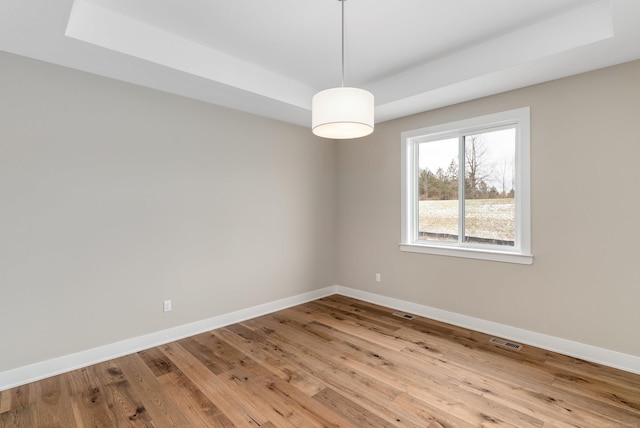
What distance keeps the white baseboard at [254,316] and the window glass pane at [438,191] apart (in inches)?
36.0

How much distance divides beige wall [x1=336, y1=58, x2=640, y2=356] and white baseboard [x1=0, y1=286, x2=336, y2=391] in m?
2.23

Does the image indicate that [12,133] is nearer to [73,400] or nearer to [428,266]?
[73,400]

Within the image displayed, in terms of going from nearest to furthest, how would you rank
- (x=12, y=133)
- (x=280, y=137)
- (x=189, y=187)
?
(x=12, y=133) → (x=189, y=187) → (x=280, y=137)

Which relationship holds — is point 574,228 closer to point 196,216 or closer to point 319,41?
point 319,41

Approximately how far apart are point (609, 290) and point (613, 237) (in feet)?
1.45

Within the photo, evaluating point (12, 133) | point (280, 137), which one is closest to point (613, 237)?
point (280, 137)

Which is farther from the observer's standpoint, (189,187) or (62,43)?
(189,187)

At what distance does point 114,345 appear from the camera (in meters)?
2.81

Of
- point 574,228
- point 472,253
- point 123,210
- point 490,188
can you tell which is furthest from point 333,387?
point 490,188

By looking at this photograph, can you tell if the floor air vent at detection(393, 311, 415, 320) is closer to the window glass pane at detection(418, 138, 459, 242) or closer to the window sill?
the window sill

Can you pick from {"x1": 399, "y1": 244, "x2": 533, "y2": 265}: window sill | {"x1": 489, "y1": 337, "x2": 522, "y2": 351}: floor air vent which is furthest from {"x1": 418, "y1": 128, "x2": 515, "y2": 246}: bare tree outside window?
{"x1": 489, "y1": 337, "x2": 522, "y2": 351}: floor air vent

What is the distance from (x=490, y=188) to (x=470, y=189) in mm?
218

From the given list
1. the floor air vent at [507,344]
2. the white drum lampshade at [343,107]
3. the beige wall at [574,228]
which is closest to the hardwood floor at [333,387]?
the floor air vent at [507,344]

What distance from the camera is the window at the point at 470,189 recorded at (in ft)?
10.3
